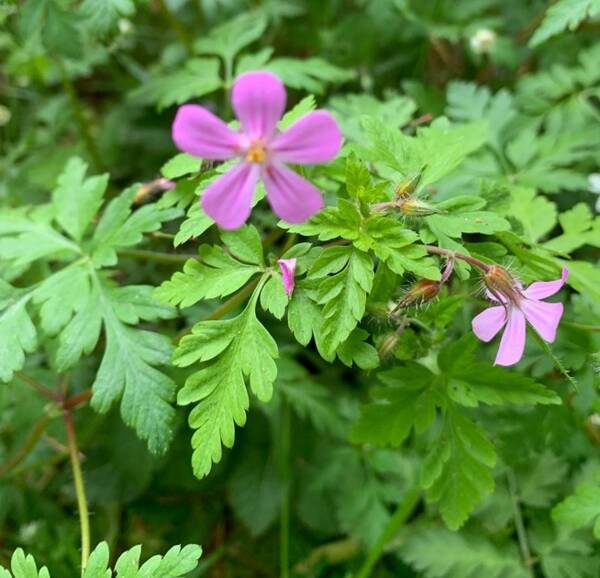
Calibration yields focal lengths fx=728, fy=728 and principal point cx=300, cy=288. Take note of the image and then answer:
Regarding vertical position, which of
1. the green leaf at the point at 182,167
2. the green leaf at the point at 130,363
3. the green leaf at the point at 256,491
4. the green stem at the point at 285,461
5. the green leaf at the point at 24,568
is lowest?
the green leaf at the point at 256,491

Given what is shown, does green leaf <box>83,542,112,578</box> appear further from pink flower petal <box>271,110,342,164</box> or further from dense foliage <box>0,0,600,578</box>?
pink flower petal <box>271,110,342,164</box>

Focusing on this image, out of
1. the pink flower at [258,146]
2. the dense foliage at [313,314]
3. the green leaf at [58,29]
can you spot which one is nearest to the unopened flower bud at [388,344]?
the dense foliage at [313,314]

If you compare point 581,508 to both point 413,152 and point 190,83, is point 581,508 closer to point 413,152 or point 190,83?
point 413,152

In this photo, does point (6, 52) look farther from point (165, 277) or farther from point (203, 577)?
point (203, 577)

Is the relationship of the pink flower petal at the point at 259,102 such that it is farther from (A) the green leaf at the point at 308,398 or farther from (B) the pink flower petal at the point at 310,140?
(A) the green leaf at the point at 308,398

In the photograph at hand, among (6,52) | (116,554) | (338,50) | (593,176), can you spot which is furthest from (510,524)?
(6,52)
